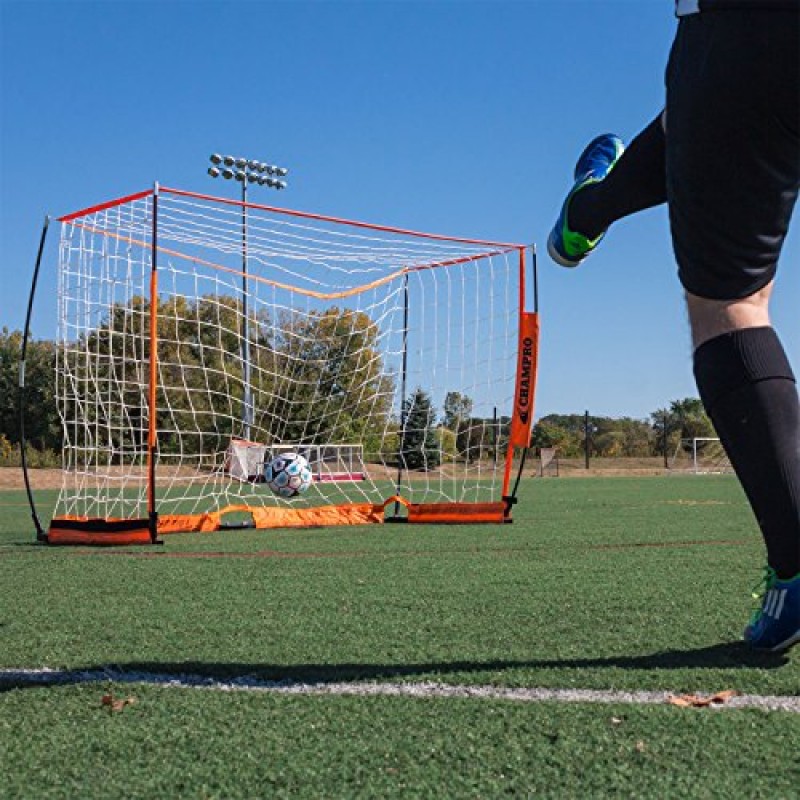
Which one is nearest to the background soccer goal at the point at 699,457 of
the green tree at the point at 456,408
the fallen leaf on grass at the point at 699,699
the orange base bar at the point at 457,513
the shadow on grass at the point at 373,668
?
the green tree at the point at 456,408

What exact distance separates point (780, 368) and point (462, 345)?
8.26 metres

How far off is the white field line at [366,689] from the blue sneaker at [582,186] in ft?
4.62

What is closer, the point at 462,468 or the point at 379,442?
the point at 379,442

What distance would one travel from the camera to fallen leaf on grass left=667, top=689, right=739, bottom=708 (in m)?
2.07

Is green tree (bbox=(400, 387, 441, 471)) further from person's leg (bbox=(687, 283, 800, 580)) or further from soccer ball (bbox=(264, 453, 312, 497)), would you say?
person's leg (bbox=(687, 283, 800, 580))

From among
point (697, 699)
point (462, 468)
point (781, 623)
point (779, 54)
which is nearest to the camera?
point (779, 54)

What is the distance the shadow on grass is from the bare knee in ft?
2.74

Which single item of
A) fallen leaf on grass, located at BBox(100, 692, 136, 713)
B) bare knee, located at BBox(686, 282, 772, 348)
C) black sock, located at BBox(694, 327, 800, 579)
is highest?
bare knee, located at BBox(686, 282, 772, 348)

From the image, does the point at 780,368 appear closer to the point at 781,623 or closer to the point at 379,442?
the point at 781,623

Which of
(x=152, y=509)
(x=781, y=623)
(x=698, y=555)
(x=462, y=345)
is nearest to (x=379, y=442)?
(x=462, y=345)

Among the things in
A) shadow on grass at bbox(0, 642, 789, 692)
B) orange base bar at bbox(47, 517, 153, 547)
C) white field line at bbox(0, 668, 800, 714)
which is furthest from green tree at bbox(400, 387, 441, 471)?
white field line at bbox(0, 668, 800, 714)

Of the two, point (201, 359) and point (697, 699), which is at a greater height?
point (201, 359)

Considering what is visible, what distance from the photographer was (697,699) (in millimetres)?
2107

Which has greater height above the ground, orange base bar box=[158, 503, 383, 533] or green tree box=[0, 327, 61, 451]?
green tree box=[0, 327, 61, 451]
